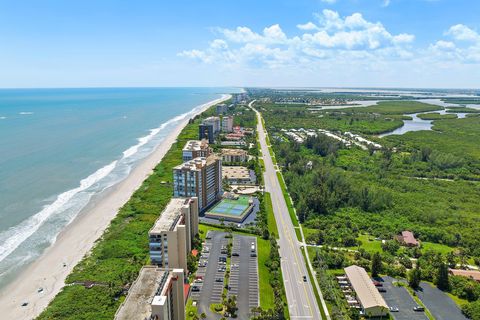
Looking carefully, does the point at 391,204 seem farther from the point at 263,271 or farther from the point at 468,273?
the point at 263,271

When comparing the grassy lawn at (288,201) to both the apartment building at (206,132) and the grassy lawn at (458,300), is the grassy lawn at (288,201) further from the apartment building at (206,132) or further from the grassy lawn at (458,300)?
the apartment building at (206,132)

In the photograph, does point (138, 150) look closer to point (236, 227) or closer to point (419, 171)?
point (236, 227)

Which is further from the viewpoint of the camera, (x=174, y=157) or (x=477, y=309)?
(x=174, y=157)

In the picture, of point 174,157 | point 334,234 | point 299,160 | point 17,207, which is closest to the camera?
point 334,234

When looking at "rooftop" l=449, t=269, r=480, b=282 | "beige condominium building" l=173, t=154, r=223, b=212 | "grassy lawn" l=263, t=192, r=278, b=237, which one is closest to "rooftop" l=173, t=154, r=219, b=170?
"beige condominium building" l=173, t=154, r=223, b=212

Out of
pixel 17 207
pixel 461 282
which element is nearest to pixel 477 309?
pixel 461 282

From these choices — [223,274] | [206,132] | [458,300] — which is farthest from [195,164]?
[206,132]
